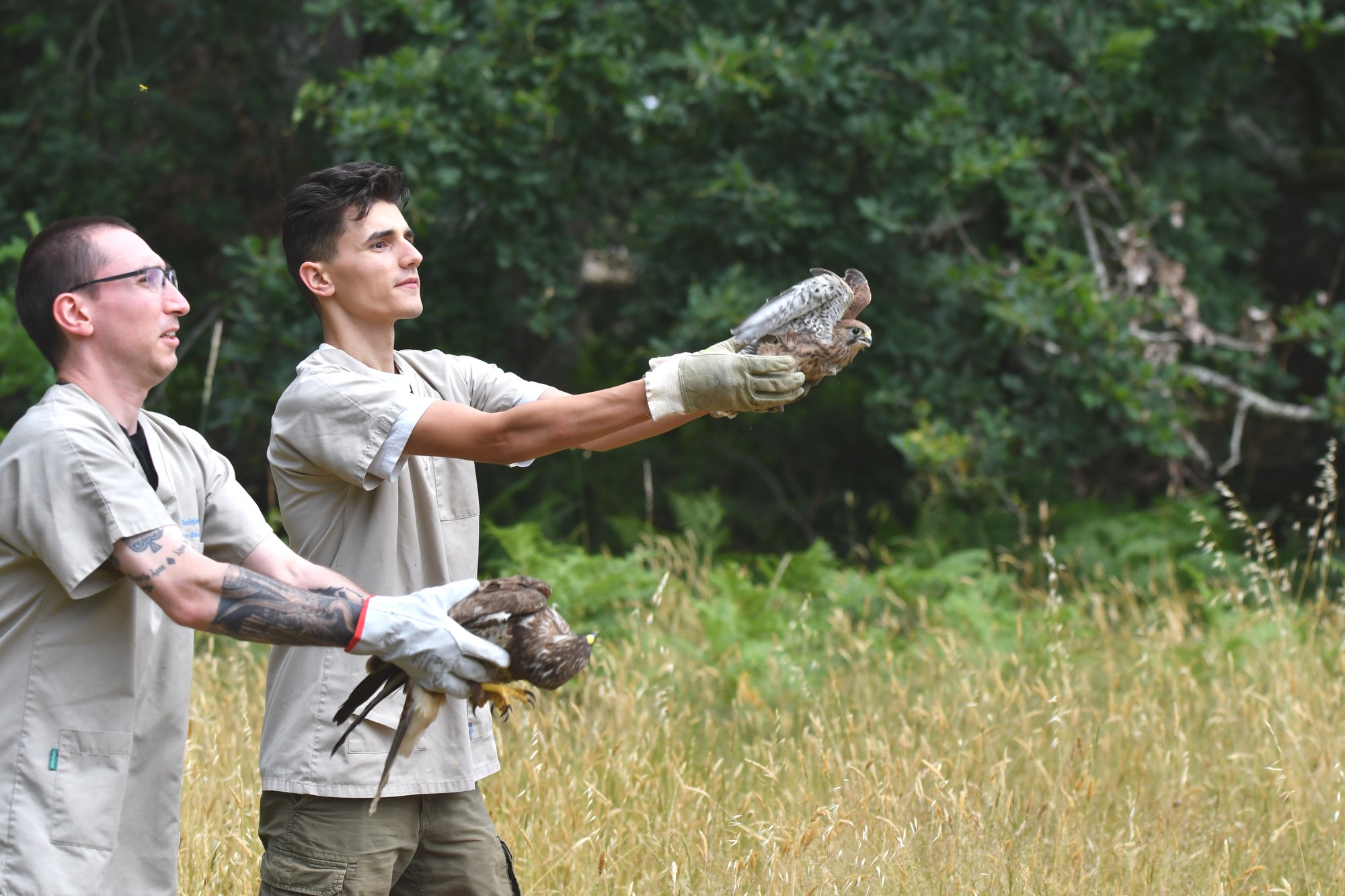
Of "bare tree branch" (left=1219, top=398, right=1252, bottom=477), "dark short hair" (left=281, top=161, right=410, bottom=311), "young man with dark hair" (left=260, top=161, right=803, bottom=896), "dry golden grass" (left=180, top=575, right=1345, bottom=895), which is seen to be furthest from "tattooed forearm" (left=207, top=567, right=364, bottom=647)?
"bare tree branch" (left=1219, top=398, right=1252, bottom=477)

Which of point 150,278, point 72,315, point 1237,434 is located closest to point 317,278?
point 150,278

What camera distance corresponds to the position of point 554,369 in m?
9.21

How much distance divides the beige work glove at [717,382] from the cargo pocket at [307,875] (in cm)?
113

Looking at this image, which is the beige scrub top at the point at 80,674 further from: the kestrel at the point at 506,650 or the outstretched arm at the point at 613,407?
the outstretched arm at the point at 613,407

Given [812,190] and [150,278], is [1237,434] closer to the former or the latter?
[812,190]

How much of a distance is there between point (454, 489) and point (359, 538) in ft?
0.89

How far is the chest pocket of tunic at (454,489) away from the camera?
2.88 m

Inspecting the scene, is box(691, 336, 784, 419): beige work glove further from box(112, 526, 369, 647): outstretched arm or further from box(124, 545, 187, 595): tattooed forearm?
box(124, 545, 187, 595): tattooed forearm

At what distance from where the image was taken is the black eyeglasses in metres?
2.32

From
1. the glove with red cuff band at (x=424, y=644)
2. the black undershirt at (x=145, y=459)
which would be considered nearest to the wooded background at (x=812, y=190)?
the black undershirt at (x=145, y=459)

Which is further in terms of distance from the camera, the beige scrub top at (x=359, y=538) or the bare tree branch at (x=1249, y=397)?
the bare tree branch at (x=1249, y=397)

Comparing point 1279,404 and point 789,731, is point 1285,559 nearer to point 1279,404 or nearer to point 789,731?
point 1279,404

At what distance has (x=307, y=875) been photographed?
259cm

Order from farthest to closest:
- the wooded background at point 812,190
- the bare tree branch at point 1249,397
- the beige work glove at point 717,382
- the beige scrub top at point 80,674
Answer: the bare tree branch at point 1249,397 < the wooded background at point 812,190 < the beige work glove at point 717,382 < the beige scrub top at point 80,674
